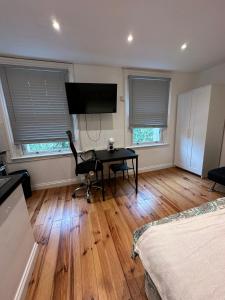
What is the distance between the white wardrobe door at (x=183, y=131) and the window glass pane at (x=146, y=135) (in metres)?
0.51

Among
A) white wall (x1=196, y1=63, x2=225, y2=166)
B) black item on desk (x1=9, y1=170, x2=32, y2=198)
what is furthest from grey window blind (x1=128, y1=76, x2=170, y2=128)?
black item on desk (x1=9, y1=170, x2=32, y2=198)

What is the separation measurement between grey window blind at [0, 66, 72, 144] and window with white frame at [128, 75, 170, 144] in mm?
1478

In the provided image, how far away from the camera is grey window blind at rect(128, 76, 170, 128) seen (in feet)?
11.0

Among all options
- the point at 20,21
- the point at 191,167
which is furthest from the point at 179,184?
the point at 20,21

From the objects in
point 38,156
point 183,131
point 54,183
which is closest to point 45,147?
point 38,156

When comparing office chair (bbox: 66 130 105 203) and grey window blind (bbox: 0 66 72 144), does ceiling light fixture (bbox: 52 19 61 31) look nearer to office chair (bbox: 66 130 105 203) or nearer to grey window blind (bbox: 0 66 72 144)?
grey window blind (bbox: 0 66 72 144)

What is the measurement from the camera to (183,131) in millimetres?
3637

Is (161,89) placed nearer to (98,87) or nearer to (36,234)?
(98,87)

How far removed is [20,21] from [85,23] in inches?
28.0

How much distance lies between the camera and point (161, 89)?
11.6 feet

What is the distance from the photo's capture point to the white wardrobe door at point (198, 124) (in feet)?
9.88

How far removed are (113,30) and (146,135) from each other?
2.44m

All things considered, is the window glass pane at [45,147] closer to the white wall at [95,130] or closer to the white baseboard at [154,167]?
the white wall at [95,130]

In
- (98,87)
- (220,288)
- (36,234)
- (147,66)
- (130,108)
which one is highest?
(147,66)
